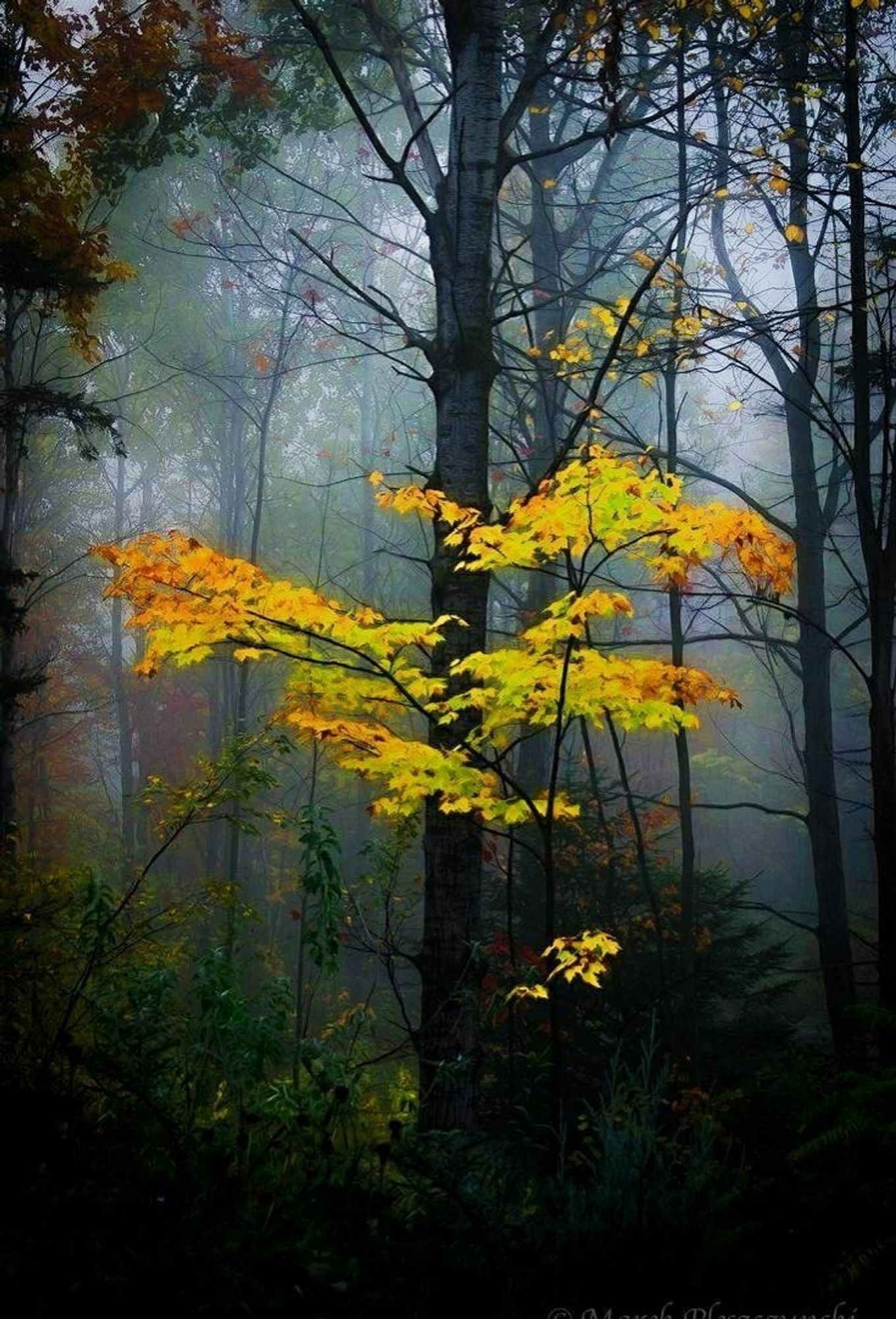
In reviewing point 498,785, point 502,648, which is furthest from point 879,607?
point 498,785

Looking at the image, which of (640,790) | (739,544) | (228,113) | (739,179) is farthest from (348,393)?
(739,544)

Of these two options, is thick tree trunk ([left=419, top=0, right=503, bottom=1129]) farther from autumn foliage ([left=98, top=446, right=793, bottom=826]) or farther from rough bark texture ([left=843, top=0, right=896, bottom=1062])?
rough bark texture ([left=843, top=0, right=896, bottom=1062])

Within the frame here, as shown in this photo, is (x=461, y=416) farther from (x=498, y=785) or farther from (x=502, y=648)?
(x=498, y=785)

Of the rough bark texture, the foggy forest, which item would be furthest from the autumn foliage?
the rough bark texture

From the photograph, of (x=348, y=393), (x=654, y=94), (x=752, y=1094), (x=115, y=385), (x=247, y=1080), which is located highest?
(x=348, y=393)

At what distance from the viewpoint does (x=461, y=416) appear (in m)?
5.41

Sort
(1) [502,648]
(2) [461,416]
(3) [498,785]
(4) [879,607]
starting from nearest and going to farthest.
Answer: (1) [502,648] → (4) [879,607] → (2) [461,416] → (3) [498,785]

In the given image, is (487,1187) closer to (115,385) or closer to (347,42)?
(347,42)

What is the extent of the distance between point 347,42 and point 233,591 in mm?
6285

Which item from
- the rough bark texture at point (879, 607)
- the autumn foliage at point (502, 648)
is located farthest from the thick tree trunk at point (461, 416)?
the rough bark texture at point (879, 607)

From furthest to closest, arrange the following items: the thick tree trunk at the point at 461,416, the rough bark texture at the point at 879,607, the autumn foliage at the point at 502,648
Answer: the thick tree trunk at the point at 461,416 < the rough bark texture at the point at 879,607 < the autumn foliage at the point at 502,648

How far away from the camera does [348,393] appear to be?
926 inches

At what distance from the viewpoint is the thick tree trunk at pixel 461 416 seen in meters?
5.08

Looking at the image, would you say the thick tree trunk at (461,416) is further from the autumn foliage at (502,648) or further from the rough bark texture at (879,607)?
the rough bark texture at (879,607)
